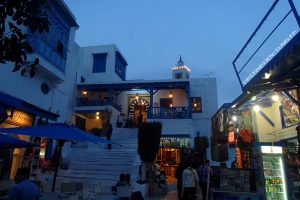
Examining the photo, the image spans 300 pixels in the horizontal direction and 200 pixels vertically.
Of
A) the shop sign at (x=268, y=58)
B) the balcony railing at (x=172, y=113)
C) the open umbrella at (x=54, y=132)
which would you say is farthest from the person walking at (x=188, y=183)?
the balcony railing at (x=172, y=113)

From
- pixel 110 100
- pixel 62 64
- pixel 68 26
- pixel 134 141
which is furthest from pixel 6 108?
pixel 110 100

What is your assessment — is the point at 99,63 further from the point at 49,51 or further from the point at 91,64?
the point at 49,51

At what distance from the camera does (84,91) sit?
2238 centimetres

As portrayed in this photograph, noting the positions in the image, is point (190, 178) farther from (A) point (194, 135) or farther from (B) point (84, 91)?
(B) point (84, 91)

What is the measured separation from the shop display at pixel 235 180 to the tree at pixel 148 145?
411 centimetres

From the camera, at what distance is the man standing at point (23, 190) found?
4109 mm

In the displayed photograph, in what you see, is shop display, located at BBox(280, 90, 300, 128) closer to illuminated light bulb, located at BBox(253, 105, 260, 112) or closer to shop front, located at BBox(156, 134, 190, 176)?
illuminated light bulb, located at BBox(253, 105, 260, 112)

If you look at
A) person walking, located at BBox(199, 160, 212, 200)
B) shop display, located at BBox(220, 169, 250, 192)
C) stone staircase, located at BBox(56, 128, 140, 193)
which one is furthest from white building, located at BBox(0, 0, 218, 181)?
shop display, located at BBox(220, 169, 250, 192)

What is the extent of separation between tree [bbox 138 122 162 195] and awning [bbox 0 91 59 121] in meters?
5.04

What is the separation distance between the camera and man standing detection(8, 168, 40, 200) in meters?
4.11

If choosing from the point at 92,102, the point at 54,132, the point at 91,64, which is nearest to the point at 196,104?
the point at 92,102

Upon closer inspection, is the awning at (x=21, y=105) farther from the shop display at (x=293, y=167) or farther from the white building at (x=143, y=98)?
the shop display at (x=293, y=167)

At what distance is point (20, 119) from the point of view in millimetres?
12367

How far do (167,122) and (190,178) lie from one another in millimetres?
10977
